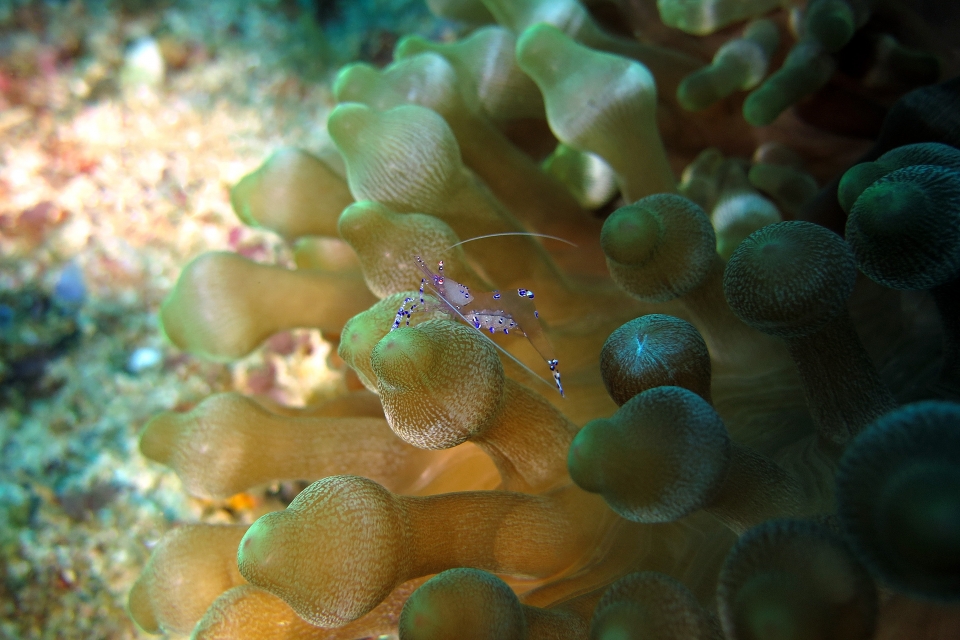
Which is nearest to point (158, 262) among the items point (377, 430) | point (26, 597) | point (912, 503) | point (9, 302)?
point (9, 302)

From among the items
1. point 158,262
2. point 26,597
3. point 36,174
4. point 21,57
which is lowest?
point 26,597

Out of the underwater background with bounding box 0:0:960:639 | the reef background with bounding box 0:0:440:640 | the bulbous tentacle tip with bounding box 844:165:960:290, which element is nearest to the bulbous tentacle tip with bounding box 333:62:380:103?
the underwater background with bounding box 0:0:960:639

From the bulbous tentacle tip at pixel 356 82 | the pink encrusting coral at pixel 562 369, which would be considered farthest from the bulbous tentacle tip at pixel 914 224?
the bulbous tentacle tip at pixel 356 82

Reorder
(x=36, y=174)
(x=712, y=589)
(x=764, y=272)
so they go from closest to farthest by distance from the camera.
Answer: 1. (x=764, y=272)
2. (x=712, y=589)
3. (x=36, y=174)

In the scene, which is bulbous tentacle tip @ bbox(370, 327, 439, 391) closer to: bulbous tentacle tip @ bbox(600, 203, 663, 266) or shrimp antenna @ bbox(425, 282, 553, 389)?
bulbous tentacle tip @ bbox(600, 203, 663, 266)

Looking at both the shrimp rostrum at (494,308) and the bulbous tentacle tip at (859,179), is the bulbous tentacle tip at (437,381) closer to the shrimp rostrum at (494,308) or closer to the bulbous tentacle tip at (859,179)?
the shrimp rostrum at (494,308)

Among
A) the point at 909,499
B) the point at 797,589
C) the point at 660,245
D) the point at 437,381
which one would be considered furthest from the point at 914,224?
the point at 437,381

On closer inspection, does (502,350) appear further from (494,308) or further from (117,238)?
(117,238)

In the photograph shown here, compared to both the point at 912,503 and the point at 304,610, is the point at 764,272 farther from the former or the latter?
the point at 304,610
